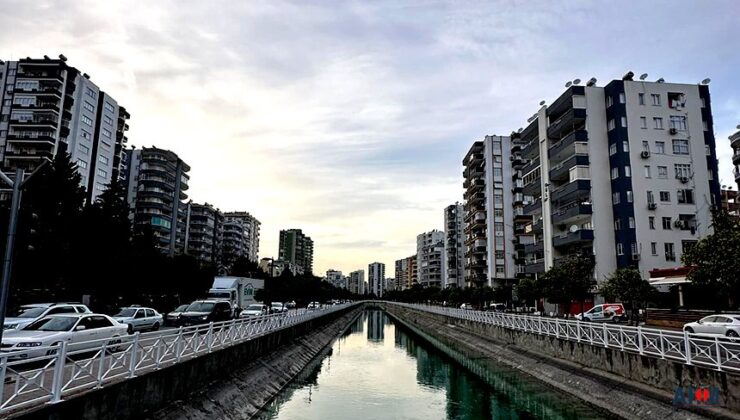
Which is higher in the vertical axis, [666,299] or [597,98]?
[597,98]

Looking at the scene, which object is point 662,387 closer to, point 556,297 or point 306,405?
point 306,405

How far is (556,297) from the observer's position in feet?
130

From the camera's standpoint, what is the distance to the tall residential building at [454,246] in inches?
5477

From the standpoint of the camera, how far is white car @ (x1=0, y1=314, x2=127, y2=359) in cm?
1525

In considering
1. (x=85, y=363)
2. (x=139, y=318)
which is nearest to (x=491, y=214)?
(x=139, y=318)

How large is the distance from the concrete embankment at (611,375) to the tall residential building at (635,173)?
842 inches

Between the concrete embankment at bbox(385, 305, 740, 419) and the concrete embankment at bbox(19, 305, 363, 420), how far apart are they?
49.1 ft

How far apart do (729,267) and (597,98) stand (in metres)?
37.6

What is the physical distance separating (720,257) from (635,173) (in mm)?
31848

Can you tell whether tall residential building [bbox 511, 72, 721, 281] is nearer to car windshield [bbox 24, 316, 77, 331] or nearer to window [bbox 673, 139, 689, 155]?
window [bbox 673, 139, 689, 155]

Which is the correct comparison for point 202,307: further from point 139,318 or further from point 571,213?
point 571,213

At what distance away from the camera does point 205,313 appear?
3219 cm

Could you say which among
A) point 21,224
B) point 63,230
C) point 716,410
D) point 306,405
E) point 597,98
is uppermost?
point 597,98

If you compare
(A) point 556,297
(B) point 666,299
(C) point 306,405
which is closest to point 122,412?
(C) point 306,405
